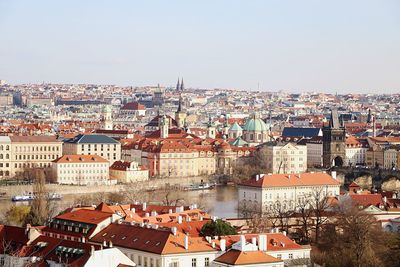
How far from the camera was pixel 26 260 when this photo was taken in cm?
1792

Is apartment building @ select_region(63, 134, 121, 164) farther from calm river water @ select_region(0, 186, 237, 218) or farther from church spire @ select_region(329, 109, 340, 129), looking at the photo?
church spire @ select_region(329, 109, 340, 129)

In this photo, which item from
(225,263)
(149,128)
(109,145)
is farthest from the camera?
(149,128)

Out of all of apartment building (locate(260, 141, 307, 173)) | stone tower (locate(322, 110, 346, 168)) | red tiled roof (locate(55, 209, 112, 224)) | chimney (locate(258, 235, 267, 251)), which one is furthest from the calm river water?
chimney (locate(258, 235, 267, 251))

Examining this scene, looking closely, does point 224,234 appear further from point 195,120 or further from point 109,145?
point 195,120

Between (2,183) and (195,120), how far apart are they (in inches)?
2264

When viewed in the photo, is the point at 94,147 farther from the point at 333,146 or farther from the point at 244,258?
the point at 244,258

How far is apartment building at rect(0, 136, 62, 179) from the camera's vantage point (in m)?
45.9

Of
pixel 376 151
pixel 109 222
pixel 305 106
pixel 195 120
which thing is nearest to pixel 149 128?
pixel 376 151

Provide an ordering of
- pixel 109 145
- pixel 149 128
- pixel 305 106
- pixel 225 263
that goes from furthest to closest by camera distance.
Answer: pixel 305 106 → pixel 149 128 → pixel 109 145 → pixel 225 263

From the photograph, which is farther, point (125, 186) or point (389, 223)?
point (125, 186)

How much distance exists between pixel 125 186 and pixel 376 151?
623 inches

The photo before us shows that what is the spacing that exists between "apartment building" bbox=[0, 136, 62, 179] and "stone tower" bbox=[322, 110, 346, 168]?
11.4 m

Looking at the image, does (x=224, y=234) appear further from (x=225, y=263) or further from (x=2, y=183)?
→ (x=2, y=183)

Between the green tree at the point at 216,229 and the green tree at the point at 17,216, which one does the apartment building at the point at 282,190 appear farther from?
the green tree at the point at 216,229
